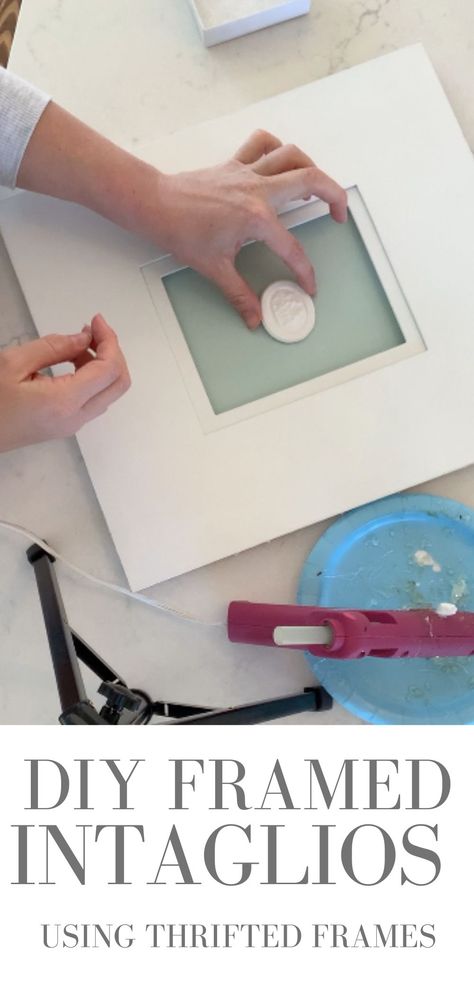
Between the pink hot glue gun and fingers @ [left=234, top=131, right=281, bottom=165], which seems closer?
the pink hot glue gun

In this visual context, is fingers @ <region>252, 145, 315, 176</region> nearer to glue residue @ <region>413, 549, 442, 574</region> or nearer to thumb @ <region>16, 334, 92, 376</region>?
thumb @ <region>16, 334, 92, 376</region>

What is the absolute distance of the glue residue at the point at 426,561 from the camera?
→ 671 mm

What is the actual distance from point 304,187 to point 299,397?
5.8 inches

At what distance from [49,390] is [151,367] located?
0.09 m

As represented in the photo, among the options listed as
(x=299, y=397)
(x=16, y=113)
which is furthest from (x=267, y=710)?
(x=16, y=113)

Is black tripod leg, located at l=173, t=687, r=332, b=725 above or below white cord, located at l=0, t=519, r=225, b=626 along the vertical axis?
below

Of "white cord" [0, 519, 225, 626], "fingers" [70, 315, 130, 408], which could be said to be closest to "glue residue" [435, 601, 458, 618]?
"white cord" [0, 519, 225, 626]

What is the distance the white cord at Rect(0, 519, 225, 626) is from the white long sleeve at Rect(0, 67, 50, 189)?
0.86ft

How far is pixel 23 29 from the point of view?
2.37 feet

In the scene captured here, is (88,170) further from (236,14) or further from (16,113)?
(236,14)

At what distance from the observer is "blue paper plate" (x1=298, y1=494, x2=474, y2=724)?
0.66 m

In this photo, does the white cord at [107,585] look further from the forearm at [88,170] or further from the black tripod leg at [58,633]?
the forearm at [88,170]

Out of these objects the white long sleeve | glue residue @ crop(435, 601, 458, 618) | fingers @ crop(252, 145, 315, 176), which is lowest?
glue residue @ crop(435, 601, 458, 618)

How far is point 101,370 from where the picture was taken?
0.62 meters
